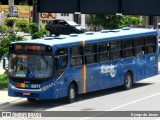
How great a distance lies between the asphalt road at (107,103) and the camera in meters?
21.0

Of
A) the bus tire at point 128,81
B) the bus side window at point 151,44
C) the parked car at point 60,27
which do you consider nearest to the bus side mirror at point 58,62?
the bus tire at point 128,81

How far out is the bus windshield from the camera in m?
21.6

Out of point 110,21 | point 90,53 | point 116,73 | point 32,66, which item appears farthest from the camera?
point 110,21

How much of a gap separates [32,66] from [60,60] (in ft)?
3.46

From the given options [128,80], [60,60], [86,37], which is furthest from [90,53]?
[128,80]

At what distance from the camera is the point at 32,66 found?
21750mm

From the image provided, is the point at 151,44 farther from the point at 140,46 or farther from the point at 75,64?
the point at 75,64

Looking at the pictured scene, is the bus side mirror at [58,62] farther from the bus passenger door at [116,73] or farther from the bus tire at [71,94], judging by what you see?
the bus passenger door at [116,73]

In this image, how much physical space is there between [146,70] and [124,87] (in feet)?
6.81

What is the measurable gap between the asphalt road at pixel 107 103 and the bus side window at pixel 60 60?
1.31 metres

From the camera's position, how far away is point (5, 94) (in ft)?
81.1

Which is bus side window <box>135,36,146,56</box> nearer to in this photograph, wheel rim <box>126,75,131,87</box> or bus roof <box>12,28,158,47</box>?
bus roof <box>12,28,158,47</box>

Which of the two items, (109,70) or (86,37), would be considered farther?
(109,70)

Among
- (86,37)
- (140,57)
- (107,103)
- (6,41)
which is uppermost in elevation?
(86,37)
